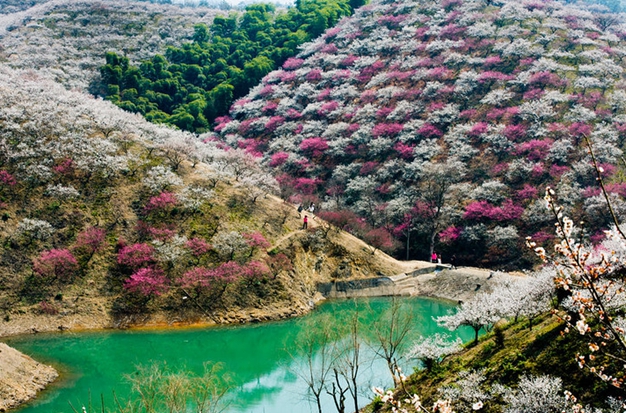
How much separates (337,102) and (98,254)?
5505 centimetres

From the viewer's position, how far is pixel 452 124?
7069 centimetres

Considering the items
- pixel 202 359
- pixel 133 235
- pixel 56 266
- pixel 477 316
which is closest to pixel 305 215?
pixel 133 235

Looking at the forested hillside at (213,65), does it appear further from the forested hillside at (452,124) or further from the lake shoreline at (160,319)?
the lake shoreline at (160,319)

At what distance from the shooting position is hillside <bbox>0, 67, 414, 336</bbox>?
38.9 metres

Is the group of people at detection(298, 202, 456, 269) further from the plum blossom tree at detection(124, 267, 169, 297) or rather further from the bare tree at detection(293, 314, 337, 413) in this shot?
the bare tree at detection(293, 314, 337, 413)

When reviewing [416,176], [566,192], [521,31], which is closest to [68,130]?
[416,176]

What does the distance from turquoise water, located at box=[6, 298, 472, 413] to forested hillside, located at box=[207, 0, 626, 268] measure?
20.7 m

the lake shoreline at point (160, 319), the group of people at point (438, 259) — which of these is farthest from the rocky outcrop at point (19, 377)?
the group of people at point (438, 259)

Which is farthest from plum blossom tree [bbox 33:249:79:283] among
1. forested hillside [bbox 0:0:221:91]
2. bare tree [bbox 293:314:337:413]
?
forested hillside [bbox 0:0:221:91]

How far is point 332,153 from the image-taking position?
240 ft

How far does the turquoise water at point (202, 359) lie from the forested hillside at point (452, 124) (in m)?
20.7

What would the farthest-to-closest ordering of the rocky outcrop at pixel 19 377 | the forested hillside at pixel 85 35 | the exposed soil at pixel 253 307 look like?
the forested hillside at pixel 85 35 → the exposed soil at pixel 253 307 → the rocky outcrop at pixel 19 377

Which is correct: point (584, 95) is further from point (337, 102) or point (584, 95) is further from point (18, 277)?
point (18, 277)

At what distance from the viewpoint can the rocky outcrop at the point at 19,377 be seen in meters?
24.8
